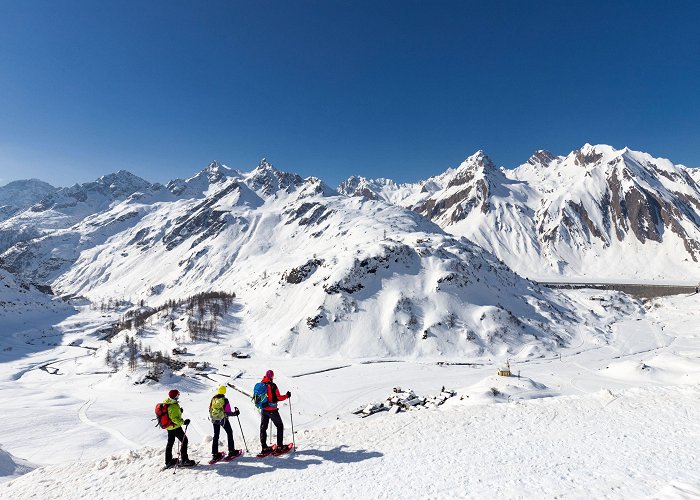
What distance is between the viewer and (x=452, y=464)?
14.8 meters

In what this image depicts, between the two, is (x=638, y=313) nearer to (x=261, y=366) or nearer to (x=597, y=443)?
(x=261, y=366)

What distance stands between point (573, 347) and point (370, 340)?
46075 mm

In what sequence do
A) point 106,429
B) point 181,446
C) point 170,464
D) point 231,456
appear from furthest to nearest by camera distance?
point 106,429
point 231,456
point 181,446
point 170,464

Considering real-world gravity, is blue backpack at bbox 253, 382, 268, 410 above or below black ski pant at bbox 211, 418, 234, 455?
above

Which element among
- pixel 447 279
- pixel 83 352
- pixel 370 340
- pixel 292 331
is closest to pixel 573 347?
pixel 447 279

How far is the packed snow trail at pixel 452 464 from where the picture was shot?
13.0m

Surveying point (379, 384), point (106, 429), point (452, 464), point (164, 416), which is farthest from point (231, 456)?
point (379, 384)

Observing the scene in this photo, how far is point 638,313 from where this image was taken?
436ft

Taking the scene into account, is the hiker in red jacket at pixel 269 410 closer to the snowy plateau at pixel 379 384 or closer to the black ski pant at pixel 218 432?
the snowy plateau at pixel 379 384

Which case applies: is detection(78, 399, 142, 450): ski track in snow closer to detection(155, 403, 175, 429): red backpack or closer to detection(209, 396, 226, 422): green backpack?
detection(155, 403, 175, 429): red backpack

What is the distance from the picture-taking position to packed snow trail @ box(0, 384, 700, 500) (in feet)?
42.7

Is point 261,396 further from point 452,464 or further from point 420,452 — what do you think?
point 452,464

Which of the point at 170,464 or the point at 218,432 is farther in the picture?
the point at 218,432

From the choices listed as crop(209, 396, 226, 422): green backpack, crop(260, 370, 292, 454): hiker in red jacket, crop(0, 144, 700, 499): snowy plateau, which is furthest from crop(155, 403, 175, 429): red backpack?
crop(260, 370, 292, 454): hiker in red jacket
